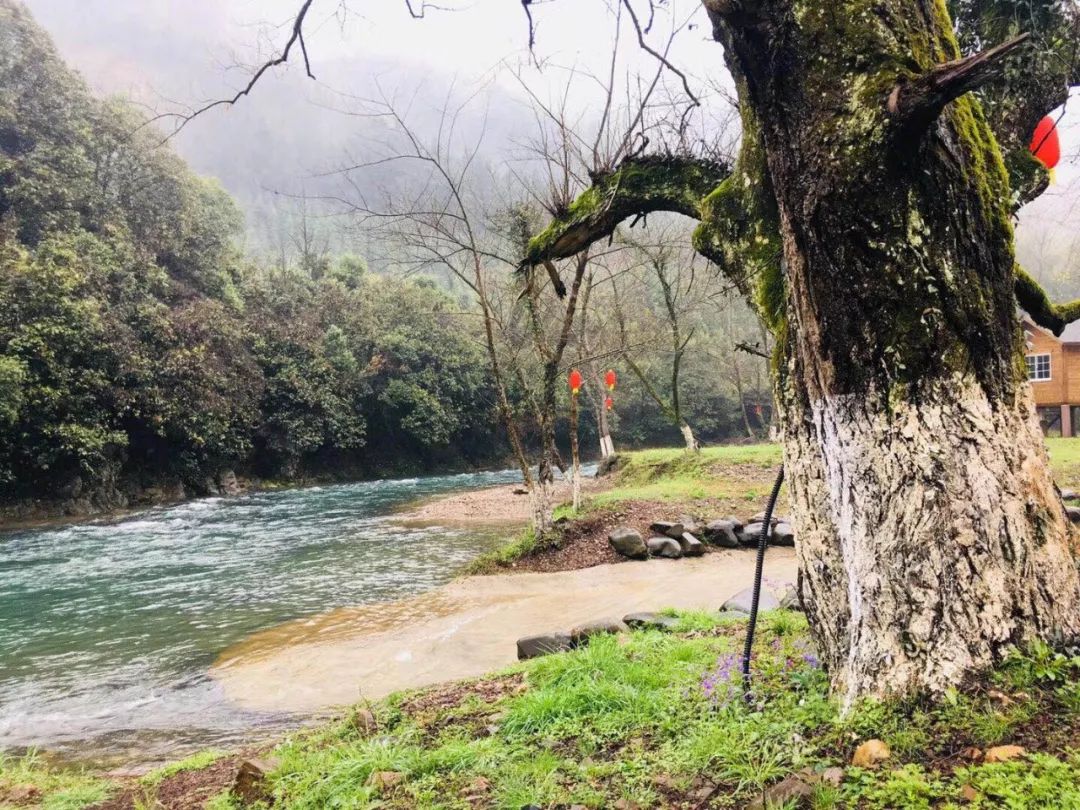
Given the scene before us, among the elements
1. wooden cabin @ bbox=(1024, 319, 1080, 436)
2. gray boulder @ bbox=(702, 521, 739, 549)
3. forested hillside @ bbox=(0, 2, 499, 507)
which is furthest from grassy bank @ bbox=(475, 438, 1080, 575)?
forested hillside @ bbox=(0, 2, 499, 507)

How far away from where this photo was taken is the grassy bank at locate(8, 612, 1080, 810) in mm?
2146

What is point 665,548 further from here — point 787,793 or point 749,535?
point 787,793

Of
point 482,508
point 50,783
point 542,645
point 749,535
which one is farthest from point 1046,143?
point 482,508

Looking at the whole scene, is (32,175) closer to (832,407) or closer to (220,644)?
(220,644)

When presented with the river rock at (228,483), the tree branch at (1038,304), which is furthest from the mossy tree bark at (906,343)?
the river rock at (228,483)

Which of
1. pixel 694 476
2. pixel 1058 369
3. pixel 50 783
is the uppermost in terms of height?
pixel 1058 369

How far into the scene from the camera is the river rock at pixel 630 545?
10.3m

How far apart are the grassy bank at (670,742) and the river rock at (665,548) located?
5585 mm

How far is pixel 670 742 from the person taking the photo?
116 inches

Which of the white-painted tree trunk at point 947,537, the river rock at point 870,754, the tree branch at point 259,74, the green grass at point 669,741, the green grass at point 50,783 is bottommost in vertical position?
the green grass at point 50,783

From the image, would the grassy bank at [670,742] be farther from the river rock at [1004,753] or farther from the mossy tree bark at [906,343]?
the mossy tree bark at [906,343]

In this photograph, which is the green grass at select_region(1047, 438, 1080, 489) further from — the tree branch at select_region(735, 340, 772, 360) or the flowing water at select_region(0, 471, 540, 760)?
the flowing water at select_region(0, 471, 540, 760)

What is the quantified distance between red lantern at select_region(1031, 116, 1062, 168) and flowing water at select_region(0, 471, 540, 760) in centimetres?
660

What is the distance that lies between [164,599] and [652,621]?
7.59m
